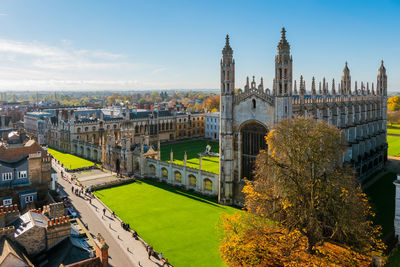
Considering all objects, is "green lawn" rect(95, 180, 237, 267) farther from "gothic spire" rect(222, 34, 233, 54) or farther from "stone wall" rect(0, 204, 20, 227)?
"gothic spire" rect(222, 34, 233, 54)

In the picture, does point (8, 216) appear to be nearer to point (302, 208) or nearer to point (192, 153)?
point (302, 208)

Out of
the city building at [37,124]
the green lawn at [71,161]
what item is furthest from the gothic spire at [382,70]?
the city building at [37,124]

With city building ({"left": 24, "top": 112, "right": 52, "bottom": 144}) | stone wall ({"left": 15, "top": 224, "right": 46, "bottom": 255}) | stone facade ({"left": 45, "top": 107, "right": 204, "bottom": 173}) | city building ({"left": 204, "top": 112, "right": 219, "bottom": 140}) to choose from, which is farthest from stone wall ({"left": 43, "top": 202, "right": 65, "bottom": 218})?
city building ({"left": 204, "top": 112, "right": 219, "bottom": 140})

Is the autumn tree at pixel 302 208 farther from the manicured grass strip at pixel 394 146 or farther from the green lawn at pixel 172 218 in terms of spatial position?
the manicured grass strip at pixel 394 146

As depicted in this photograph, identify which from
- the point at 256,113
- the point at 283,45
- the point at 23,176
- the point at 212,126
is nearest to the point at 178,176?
the point at 256,113

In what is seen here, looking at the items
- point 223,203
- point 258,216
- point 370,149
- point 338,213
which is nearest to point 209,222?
point 223,203

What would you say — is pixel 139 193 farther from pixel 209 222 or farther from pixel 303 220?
pixel 303 220
